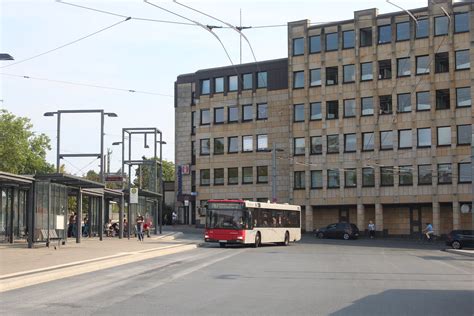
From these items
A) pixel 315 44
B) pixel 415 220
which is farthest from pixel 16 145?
pixel 415 220

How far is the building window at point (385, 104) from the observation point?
62.2m

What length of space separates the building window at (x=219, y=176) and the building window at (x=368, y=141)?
56.3 feet

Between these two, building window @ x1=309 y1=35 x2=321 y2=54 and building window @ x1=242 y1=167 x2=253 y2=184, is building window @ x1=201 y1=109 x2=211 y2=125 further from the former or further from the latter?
building window @ x1=309 y1=35 x2=321 y2=54

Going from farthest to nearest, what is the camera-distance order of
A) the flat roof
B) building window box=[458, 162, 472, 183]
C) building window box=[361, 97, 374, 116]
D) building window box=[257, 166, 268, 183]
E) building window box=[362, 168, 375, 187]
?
building window box=[257, 166, 268, 183], building window box=[361, 97, 374, 116], building window box=[362, 168, 375, 187], building window box=[458, 162, 472, 183], the flat roof

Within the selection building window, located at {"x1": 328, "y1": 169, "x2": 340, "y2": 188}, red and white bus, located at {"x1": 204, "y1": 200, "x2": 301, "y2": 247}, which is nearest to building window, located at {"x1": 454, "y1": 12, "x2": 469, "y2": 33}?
building window, located at {"x1": 328, "y1": 169, "x2": 340, "y2": 188}

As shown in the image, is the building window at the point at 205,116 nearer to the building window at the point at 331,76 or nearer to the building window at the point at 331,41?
the building window at the point at 331,76

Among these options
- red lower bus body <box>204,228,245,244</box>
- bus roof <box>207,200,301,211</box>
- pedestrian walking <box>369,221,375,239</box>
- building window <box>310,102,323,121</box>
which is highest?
building window <box>310,102,323,121</box>

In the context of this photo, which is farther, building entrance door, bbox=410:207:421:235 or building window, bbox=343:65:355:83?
building window, bbox=343:65:355:83

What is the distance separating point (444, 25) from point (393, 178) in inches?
565

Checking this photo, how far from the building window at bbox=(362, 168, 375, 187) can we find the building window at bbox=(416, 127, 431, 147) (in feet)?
16.8

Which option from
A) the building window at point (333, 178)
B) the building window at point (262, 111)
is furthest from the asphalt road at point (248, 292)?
the building window at point (262, 111)

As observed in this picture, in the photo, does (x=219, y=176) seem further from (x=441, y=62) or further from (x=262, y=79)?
(x=441, y=62)

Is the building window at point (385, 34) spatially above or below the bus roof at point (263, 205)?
above

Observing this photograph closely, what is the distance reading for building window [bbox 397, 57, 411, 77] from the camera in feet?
200
